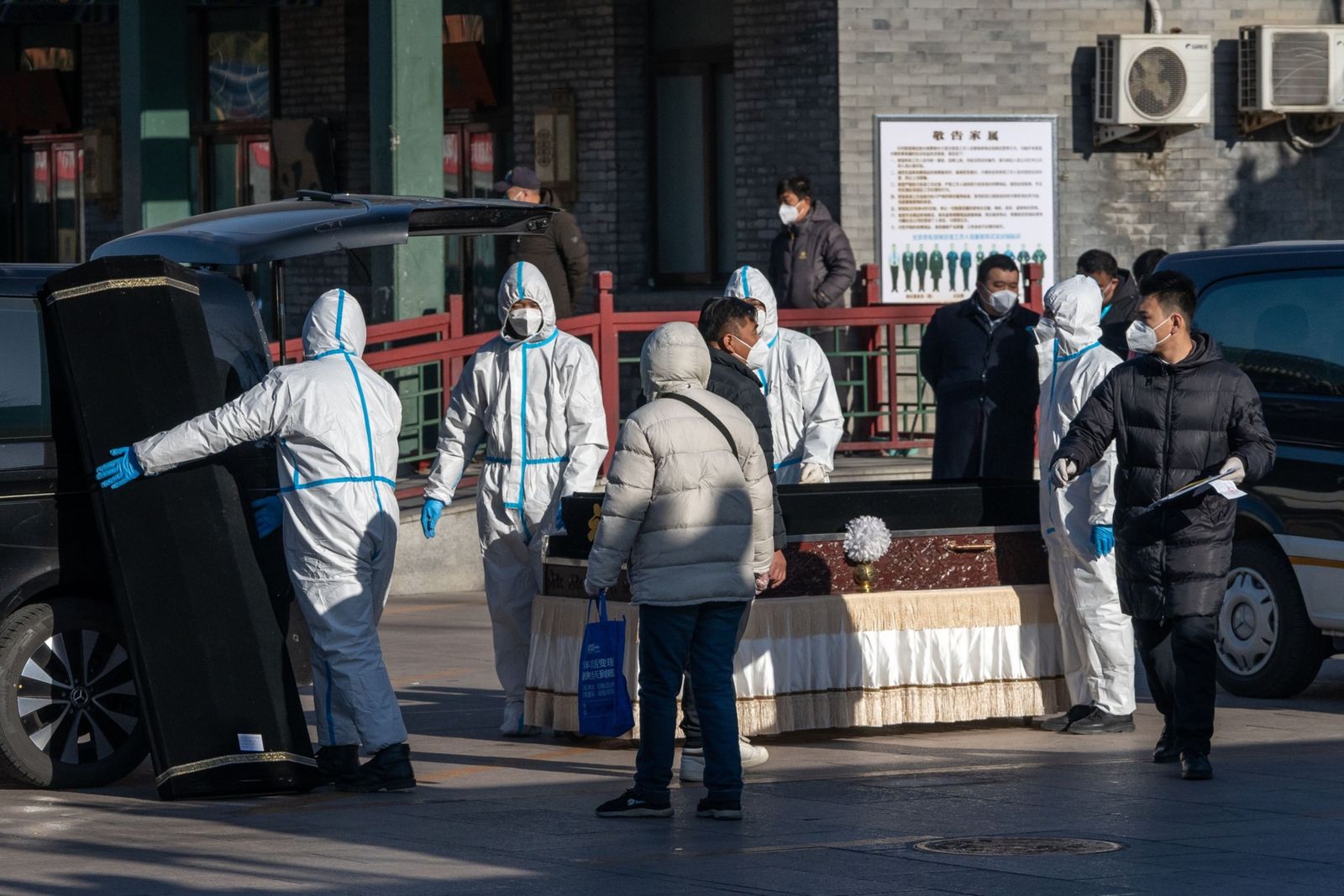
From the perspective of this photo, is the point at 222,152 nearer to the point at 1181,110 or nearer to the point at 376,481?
the point at 1181,110

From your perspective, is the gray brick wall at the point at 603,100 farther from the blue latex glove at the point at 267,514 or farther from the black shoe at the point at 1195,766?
the black shoe at the point at 1195,766

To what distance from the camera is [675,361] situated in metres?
7.96

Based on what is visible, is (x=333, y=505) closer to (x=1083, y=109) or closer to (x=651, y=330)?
(x=651, y=330)

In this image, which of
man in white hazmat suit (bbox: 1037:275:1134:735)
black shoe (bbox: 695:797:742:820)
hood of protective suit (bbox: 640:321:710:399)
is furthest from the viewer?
man in white hazmat suit (bbox: 1037:275:1134:735)

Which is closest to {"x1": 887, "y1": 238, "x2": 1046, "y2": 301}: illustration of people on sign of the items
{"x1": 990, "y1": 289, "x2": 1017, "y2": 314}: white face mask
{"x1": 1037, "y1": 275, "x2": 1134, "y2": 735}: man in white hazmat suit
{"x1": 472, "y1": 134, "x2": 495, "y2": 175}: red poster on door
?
{"x1": 472, "y1": 134, "x2": 495, "y2": 175}: red poster on door

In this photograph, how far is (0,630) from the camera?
8.55 metres

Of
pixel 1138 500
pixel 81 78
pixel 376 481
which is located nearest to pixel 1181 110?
pixel 1138 500

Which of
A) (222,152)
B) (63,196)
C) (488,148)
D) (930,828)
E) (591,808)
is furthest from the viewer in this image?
(63,196)

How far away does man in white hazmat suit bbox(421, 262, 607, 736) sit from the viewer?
31.9 feet

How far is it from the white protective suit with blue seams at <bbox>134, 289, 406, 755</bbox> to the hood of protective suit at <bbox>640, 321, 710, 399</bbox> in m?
1.17

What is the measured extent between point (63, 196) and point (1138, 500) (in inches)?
681

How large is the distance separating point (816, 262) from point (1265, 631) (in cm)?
581

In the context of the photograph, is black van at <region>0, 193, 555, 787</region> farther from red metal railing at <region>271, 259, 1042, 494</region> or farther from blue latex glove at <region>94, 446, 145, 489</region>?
red metal railing at <region>271, 259, 1042, 494</region>

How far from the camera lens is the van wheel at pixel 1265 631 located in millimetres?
10531
